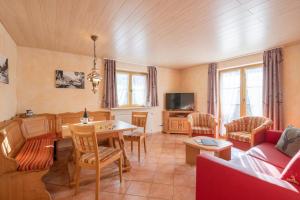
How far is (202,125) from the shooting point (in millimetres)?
4340

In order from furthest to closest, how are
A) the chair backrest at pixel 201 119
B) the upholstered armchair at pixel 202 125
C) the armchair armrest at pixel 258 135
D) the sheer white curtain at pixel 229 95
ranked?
the sheer white curtain at pixel 229 95
the chair backrest at pixel 201 119
the upholstered armchair at pixel 202 125
the armchair armrest at pixel 258 135

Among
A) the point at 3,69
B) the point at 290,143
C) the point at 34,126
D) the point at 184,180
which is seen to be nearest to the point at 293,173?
the point at 290,143

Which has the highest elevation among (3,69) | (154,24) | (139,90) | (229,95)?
(154,24)

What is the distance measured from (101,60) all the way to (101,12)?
251 cm

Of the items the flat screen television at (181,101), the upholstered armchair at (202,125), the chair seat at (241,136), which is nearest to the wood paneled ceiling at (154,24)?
the upholstered armchair at (202,125)

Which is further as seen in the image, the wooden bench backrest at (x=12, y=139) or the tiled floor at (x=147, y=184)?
the tiled floor at (x=147, y=184)

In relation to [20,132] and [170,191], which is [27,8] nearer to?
[20,132]

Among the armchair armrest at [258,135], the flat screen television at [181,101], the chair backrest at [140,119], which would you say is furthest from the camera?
the flat screen television at [181,101]

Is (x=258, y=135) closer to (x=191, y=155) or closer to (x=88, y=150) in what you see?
(x=191, y=155)

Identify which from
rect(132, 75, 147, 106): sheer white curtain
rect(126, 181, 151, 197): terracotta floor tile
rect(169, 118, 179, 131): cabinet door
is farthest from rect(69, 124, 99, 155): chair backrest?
rect(169, 118, 179, 131): cabinet door

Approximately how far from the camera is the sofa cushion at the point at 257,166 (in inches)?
68.7

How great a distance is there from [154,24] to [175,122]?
3596mm

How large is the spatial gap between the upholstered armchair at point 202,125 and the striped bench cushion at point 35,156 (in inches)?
119

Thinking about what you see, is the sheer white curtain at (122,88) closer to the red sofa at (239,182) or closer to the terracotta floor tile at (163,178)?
the terracotta floor tile at (163,178)
